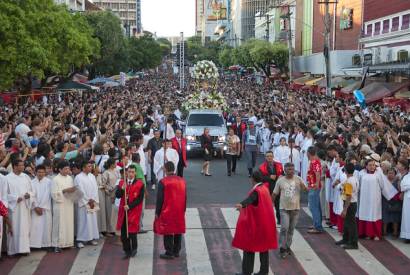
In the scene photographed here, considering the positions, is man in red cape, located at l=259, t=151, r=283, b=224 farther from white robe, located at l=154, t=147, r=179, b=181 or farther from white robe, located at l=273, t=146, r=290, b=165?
white robe, located at l=154, t=147, r=179, b=181

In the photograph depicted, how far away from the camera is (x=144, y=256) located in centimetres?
950

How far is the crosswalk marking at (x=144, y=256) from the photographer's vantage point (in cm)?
880

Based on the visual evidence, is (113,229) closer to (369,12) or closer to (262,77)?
(369,12)

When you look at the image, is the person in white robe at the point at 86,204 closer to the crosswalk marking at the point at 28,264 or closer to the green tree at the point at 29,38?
the crosswalk marking at the point at 28,264

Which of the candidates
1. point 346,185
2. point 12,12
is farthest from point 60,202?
point 12,12

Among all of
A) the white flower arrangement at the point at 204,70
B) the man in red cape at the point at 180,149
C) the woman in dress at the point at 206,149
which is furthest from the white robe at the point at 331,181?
the white flower arrangement at the point at 204,70

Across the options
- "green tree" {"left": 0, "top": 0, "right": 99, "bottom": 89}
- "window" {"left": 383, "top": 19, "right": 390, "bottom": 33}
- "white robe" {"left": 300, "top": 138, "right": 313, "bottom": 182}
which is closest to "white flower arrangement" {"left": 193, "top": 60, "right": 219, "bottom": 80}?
"green tree" {"left": 0, "top": 0, "right": 99, "bottom": 89}

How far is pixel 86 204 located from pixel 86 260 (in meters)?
0.99

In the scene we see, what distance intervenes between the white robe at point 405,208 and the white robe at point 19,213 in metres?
6.17

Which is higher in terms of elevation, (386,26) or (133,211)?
(386,26)

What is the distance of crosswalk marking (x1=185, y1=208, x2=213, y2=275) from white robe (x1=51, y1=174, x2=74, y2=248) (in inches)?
78.8

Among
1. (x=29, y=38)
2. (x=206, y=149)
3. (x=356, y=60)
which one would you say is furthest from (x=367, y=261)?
(x=356, y=60)

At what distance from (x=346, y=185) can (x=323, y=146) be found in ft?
11.0

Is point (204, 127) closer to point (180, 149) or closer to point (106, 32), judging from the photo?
point (180, 149)
